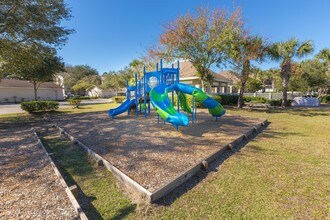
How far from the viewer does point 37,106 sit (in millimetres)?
14344

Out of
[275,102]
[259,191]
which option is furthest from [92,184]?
[275,102]

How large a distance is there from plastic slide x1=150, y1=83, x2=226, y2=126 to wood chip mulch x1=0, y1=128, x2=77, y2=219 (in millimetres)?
4109

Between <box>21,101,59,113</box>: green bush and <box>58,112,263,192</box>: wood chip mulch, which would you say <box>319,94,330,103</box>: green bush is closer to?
<box>58,112,263,192</box>: wood chip mulch

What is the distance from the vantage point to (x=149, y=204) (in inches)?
113

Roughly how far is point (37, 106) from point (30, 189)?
13742mm

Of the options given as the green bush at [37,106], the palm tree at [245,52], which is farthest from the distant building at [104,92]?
the palm tree at [245,52]

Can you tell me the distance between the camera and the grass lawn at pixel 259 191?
2.71 m

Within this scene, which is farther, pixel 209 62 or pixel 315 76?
pixel 315 76

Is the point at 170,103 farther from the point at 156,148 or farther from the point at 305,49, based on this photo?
the point at 305,49

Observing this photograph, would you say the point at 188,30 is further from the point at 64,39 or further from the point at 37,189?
the point at 37,189

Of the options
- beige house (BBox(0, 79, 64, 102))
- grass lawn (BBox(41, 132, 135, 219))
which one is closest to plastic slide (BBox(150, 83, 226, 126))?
grass lawn (BBox(41, 132, 135, 219))

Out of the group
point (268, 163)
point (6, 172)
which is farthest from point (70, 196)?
point (268, 163)

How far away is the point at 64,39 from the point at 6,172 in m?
9.40

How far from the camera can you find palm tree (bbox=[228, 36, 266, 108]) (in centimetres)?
1484
